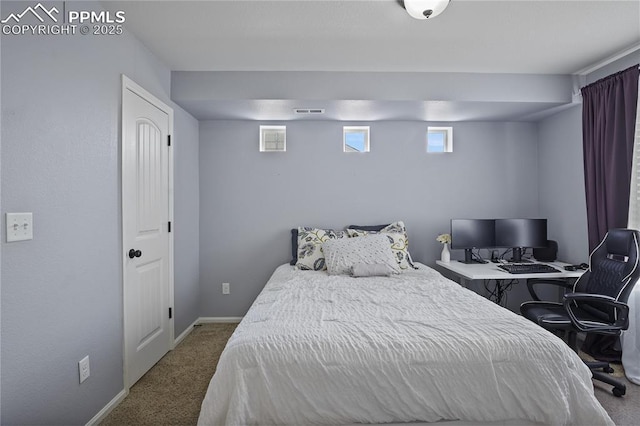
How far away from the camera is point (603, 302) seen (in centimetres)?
214

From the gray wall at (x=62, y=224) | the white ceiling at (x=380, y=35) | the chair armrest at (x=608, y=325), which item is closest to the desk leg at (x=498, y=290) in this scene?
the chair armrest at (x=608, y=325)

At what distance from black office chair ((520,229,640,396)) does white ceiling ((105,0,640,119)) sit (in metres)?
1.54

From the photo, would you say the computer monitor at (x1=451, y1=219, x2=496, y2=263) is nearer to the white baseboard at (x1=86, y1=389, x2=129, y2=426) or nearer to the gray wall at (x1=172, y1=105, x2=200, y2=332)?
the gray wall at (x1=172, y1=105, x2=200, y2=332)

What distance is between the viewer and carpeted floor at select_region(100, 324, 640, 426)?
6.36 feet

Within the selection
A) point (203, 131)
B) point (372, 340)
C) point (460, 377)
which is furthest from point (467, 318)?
point (203, 131)

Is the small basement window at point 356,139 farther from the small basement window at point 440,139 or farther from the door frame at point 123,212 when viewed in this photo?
the door frame at point 123,212

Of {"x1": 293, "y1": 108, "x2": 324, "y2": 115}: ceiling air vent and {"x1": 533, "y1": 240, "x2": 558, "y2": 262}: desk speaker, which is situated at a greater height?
{"x1": 293, "y1": 108, "x2": 324, "y2": 115}: ceiling air vent

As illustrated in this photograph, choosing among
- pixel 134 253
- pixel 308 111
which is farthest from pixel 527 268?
pixel 134 253

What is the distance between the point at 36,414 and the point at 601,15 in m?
4.03

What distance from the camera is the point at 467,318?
1.75 meters

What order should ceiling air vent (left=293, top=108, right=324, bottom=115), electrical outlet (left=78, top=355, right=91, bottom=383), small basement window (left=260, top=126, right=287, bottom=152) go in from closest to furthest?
electrical outlet (left=78, top=355, right=91, bottom=383) → ceiling air vent (left=293, top=108, right=324, bottom=115) → small basement window (left=260, top=126, right=287, bottom=152)

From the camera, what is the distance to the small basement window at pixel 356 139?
12.0ft

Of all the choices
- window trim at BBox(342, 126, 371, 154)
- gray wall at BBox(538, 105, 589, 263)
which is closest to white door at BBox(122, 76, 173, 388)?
Result: window trim at BBox(342, 126, 371, 154)

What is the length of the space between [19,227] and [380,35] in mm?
2462
